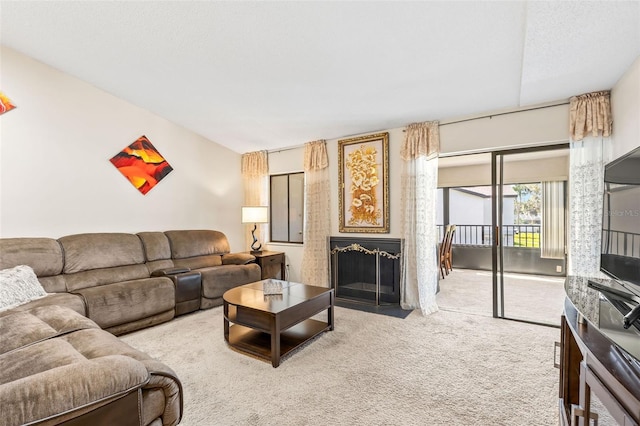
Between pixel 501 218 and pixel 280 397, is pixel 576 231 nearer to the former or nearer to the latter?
pixel 501 218

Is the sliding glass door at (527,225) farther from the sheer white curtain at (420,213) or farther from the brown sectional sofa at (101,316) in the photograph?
the brown sectional sofa at (101,316)

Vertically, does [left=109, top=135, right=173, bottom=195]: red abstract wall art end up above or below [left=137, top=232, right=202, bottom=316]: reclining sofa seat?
above

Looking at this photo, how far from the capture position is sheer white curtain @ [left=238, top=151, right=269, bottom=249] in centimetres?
521

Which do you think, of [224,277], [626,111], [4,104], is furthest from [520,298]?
[4,104]

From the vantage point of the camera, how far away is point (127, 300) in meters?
2.95

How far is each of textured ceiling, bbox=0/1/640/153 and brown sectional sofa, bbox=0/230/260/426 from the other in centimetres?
194

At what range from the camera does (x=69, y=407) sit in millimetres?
1050

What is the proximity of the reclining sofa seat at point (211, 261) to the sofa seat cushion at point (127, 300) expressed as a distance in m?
0.50

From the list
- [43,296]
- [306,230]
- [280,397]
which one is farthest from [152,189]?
[280,397]

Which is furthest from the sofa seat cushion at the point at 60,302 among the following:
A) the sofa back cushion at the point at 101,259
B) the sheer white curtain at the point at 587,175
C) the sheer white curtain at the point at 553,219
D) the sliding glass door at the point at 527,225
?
the sheer white curtain at the point at 553,219

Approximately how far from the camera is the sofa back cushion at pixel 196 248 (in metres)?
4.12

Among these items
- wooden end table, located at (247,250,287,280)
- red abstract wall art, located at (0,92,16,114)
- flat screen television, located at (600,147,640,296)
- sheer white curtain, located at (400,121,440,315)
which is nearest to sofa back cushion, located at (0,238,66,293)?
red abstract wall art, located at (0,92,16,114)

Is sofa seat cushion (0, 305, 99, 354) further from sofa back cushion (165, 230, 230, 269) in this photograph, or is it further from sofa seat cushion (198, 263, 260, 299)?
sofa back cushion (165, 230, 230, 269)

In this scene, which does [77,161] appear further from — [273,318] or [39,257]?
[273,318]
